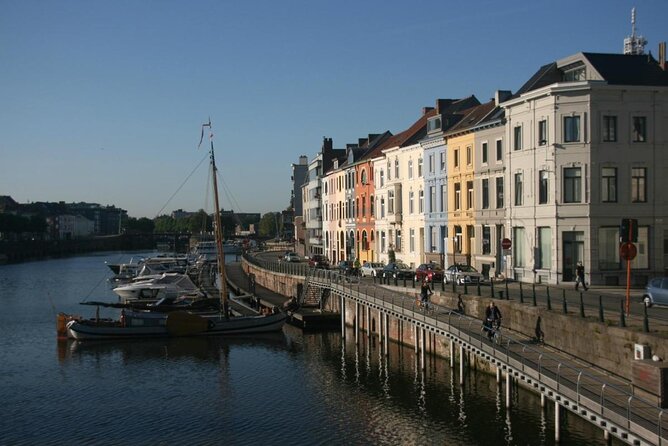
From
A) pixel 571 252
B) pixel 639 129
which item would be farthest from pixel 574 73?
pixel 571 252

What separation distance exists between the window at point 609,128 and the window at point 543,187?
12.5 feet

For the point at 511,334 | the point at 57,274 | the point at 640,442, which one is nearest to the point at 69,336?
the point at 511,334

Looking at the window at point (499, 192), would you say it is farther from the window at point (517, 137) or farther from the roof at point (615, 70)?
the roof at point (615, 70)

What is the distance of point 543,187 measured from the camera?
42.6 m

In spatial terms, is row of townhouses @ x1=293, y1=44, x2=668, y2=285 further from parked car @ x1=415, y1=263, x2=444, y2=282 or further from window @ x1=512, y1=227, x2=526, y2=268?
parked car @ x1=415, y1=263, x2=444, y2=282

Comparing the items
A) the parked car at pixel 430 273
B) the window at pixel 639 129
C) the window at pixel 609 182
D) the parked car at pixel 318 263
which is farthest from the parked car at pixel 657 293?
the parked car at pixel 318 263

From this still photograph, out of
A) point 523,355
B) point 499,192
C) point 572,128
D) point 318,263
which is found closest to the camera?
point 523,355

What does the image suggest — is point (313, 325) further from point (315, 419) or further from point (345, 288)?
point (315, 419)

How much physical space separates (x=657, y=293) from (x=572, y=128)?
43.0 ft

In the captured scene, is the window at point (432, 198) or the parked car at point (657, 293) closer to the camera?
the parked car at point (657, 293)

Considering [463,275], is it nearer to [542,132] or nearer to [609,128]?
[542,132]

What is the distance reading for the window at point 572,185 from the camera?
40969mm

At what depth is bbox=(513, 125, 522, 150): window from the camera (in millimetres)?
44781

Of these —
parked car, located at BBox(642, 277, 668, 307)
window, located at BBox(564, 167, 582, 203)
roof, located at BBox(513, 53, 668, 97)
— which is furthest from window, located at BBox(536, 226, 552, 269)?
parked car, located at BBox(642, 277, 668, 307)
